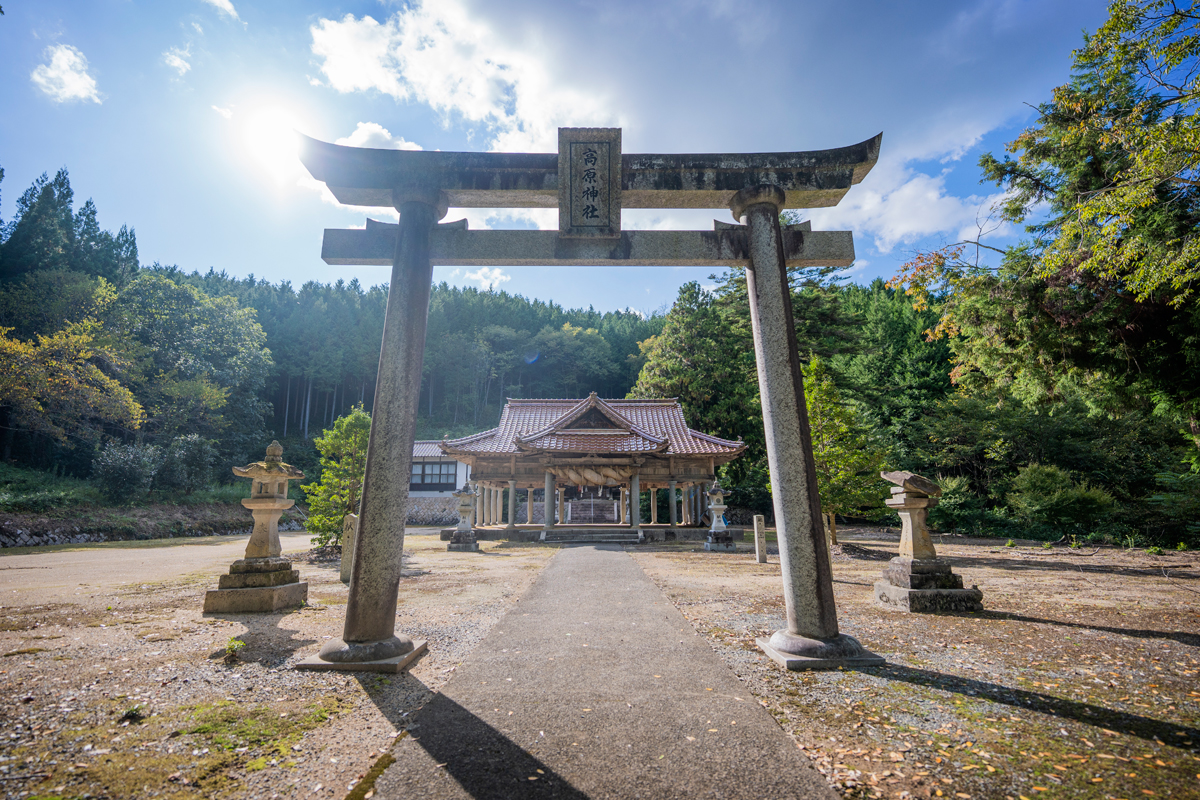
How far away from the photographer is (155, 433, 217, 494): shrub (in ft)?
74.0

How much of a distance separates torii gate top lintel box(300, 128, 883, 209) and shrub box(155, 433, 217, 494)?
2518 centimetres

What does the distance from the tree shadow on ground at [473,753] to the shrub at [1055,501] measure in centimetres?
2118

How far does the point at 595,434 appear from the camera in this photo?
57.3ft

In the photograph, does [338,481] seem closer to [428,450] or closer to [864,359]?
[428,450]

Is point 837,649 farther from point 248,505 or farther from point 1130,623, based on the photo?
point 248,505

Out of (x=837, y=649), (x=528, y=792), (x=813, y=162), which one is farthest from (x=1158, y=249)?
(x=528, y=792)

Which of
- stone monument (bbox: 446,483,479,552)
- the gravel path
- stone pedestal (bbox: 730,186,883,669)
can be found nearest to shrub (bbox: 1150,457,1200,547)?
stone pedestal (bbox: 730,186,883,669)

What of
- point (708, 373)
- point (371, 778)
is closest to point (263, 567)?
point (371, 778)

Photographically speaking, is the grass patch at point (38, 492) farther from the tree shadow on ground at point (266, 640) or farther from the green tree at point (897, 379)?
the green tree at point (897, 379)

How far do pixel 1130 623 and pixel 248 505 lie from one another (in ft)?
33.3

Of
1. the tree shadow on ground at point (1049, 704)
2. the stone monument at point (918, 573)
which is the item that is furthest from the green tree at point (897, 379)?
the tree shadow on ground at point (1049, 704)

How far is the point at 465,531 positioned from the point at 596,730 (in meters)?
12.5

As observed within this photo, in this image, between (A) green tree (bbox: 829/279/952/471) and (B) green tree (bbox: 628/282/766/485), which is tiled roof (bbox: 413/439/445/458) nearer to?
(B) green tree (bbox: 628/282/766/485)

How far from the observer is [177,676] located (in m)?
3.60
